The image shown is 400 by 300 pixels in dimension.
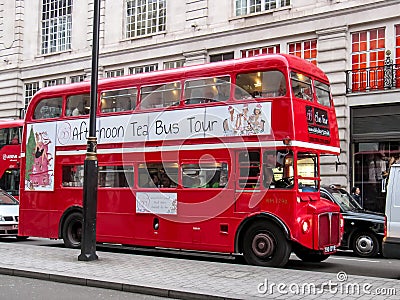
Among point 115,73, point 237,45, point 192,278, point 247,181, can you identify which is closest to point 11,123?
point 115,73

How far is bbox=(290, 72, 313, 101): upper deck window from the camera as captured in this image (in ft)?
38.7

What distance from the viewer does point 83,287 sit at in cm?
940

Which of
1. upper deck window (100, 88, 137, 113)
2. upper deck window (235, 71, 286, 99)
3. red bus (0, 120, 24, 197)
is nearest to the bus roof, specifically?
red bus (0, 120, 24, 197)

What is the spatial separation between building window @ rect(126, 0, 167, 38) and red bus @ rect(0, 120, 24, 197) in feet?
26.4

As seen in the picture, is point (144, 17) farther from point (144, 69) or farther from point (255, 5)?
point (255, 5)

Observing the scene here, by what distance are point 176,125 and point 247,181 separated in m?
2.23

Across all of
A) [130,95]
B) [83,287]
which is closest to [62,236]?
[130,95]

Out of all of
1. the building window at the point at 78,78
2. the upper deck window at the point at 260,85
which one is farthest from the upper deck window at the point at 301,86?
the building window at the point at 78,78

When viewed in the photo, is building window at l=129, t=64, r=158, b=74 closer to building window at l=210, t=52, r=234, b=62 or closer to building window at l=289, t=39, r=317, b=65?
building window at l=210, t=52, r=234, b=62

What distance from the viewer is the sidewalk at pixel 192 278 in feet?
27.4

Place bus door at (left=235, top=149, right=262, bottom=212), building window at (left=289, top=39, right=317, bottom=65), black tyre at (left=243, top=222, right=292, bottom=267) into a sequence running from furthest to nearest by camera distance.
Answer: building window at (left=289, top=39, right=317, bottom=65) → bus door at (left=235, top=149, right=262, bottom=212) → black tyre at (left=243, top=222, right=292, bottom=267)

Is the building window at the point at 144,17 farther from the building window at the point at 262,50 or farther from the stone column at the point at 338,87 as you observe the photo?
the stone column at the point at 338,87

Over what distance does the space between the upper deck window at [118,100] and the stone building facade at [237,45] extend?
6694mm

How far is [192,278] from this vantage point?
954 cm
